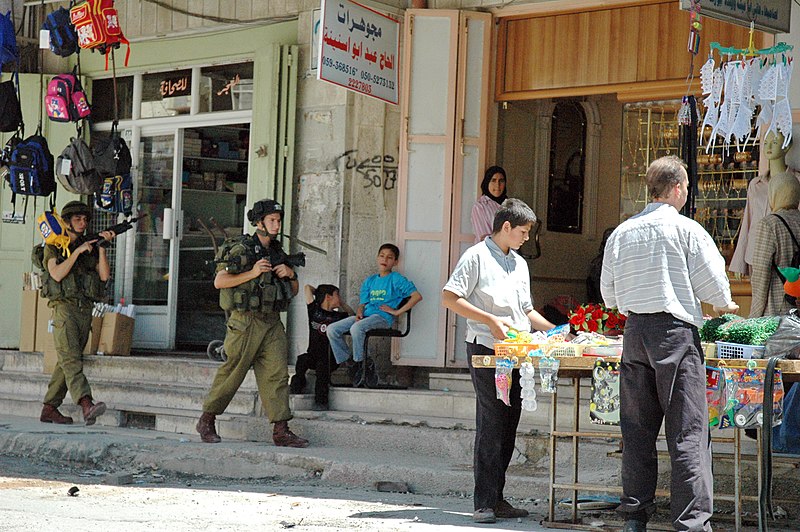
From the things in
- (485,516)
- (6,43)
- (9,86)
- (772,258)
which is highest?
(6,43)

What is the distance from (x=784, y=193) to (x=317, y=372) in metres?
4.22

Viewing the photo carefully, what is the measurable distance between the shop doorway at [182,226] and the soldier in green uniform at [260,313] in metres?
3.52

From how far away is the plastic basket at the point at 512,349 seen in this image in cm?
665

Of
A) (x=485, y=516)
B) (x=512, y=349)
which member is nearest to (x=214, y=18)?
(x=512, y=349)

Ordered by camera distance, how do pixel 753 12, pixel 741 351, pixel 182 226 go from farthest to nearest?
pixel 182 226
pixel 753 12
pixel 741 351

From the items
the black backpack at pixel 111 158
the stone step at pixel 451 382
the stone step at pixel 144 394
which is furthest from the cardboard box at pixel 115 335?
the stone step at pixel 451 382

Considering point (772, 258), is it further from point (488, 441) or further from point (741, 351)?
point (488, 441)

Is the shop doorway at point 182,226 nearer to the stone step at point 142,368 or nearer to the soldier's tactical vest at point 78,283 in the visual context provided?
the stone step at point 142,368

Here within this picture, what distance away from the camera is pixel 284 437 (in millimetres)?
9594

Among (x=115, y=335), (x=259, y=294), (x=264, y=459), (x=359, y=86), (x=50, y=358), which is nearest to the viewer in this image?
(x=264, y=459)

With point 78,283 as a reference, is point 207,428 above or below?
below

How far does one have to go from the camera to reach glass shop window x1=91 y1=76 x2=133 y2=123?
13.4 meters

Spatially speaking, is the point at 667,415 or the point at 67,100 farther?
the point at 67,100

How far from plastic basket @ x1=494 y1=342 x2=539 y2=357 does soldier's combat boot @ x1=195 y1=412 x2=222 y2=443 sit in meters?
3.77
